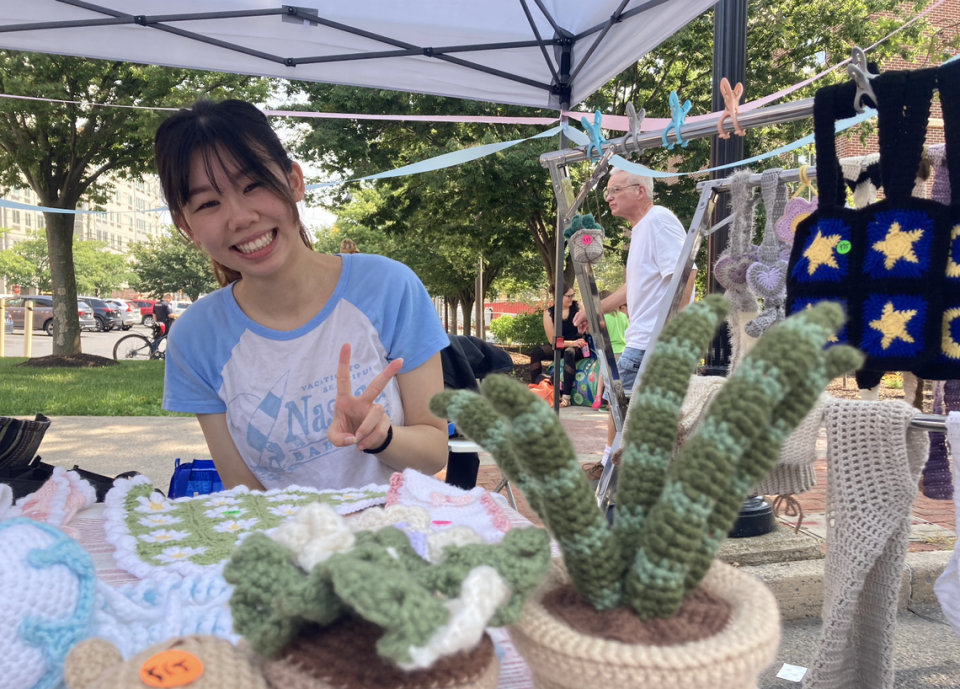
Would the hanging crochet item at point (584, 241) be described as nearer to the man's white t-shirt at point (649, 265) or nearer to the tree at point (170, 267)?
the man's white t-shirt at point (649, 265)

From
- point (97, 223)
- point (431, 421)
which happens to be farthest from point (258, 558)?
point (97, 223)

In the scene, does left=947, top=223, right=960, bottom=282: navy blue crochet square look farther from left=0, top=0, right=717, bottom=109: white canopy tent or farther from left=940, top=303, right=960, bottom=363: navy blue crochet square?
left=0, top=0, right=717, bottom=109: white canopy tent

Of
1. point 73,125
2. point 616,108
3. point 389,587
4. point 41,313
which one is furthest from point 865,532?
point 41,313

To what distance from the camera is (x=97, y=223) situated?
2324 inches

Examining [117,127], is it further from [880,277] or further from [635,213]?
[880,277]

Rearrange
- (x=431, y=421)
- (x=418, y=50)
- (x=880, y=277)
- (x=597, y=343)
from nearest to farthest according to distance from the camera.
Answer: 1. (x=880, y=277)
2. (x=431, y=421)
3. (x=597, y=343)
4. (x=418, y=50)

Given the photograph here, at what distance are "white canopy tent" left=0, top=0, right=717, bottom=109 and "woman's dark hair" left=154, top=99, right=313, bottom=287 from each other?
6.00 feet

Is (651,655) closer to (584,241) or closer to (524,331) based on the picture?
(584,241)

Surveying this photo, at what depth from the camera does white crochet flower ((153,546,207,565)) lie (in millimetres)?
965

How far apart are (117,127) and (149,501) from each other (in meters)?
10.1

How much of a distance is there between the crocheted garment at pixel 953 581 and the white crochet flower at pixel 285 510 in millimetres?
1004

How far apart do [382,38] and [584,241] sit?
5.47 feet

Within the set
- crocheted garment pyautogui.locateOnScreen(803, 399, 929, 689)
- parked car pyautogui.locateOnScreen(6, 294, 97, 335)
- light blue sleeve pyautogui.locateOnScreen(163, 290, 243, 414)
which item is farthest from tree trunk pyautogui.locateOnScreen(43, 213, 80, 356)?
crocheted garment pyautogui.locateOnScreen(803, 399, 929, 689)

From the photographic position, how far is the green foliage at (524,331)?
14.6 meters
